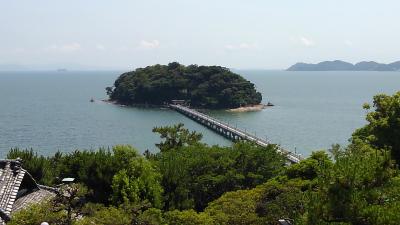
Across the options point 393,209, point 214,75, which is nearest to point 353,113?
point 214,75

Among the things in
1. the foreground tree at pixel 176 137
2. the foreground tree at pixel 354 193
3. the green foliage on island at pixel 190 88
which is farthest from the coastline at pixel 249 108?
the foreground tree at pixel 354 193

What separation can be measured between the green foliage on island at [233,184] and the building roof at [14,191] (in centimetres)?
180

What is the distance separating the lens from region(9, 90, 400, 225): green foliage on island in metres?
12.0

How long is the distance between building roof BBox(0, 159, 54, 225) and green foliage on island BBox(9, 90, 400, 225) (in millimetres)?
1796

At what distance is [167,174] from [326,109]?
8710 centimetres

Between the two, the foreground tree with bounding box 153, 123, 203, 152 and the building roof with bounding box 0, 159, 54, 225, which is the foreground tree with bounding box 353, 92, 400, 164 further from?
the building roof with bounding box 0, 159, 54, 225

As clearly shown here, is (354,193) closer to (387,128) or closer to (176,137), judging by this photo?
(387,128)

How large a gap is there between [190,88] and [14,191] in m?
100

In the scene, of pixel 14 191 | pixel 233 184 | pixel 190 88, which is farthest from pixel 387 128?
pixel 190 88

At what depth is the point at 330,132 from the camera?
75.8 metres

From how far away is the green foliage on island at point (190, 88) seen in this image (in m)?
109

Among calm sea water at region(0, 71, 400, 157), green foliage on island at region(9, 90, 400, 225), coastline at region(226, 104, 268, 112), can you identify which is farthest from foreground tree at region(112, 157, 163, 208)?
coastline at region(226, 104, 268, 112)

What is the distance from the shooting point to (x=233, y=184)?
96.7 ft

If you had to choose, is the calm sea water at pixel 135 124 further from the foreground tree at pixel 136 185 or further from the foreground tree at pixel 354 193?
the foreground tree at pixel 354 193
